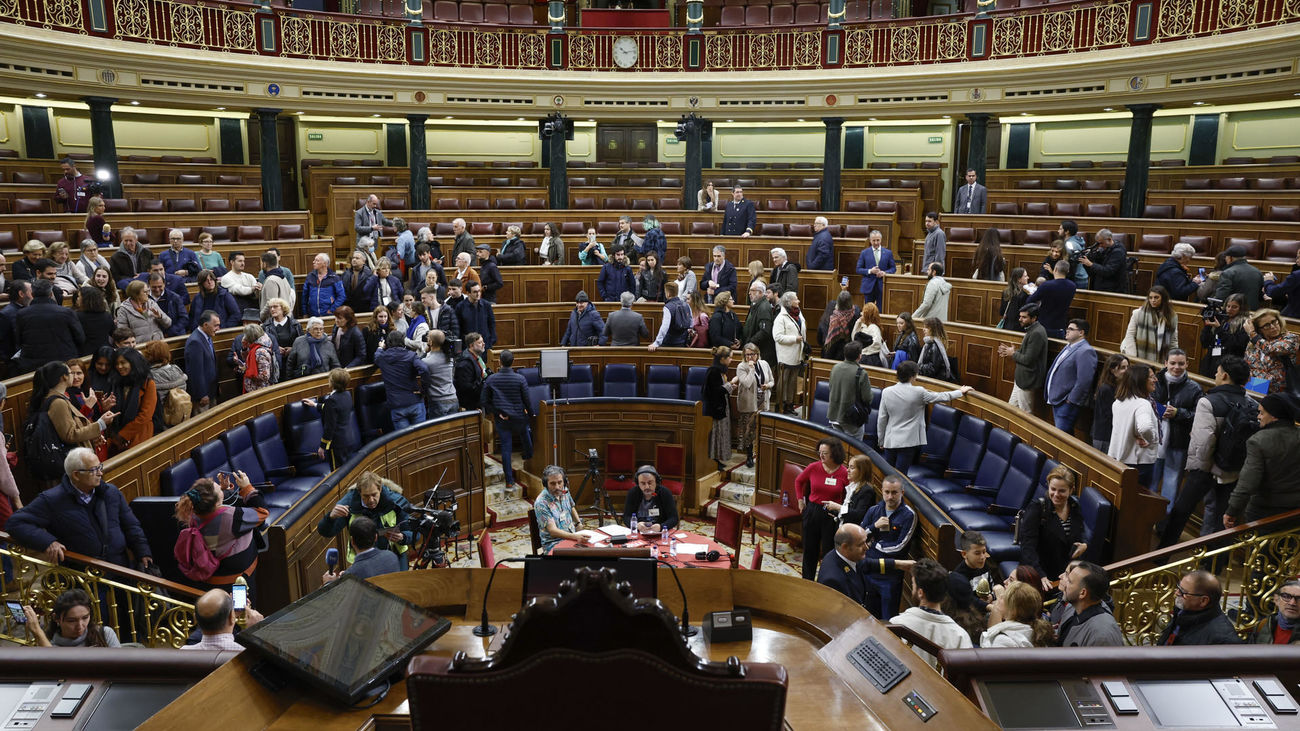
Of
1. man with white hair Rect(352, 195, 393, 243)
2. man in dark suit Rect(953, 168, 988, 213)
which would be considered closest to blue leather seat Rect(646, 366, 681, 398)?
man with white hair Rect(352, 195, 393, 243)

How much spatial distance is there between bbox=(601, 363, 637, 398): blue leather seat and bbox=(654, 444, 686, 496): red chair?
1050mm

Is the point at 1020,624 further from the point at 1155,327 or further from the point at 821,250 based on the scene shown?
the point at 821,250

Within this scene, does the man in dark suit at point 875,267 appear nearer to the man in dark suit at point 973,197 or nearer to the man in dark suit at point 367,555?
the man in dark suit at point 973,197

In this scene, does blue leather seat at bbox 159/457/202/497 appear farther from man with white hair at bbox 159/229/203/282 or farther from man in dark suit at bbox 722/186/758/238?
man in dark suit at bbox 722/186/758/238

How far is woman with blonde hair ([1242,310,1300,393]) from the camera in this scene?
19.0 ft

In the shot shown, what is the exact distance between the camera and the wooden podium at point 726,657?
254 centimetres

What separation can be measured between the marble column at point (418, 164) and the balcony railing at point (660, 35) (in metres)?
0.93

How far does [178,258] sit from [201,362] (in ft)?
6.78

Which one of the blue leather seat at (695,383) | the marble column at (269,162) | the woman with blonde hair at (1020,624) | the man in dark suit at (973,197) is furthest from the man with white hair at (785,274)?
the marble column at (269,162)

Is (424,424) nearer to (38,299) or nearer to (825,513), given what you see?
(38,299)

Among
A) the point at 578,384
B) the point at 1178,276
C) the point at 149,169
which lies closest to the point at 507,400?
the point at 578,384

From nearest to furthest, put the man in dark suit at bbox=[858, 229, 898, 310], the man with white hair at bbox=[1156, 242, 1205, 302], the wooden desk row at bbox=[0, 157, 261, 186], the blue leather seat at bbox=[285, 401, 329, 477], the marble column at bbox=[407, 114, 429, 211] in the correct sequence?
the blue leather seat at bbox=[285, 401, 329, 477], the man with white hair at bbox=[1156, 242, 1205, 302], the man in dark suit at bbox=[858, 229, 898, 310], the wooden desk row at bbox=[0, 157, 261, 186], the marble column at bbox=[407, 114, 429, 211]

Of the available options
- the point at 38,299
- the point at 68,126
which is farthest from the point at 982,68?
the point at 68,126

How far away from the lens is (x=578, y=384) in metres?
9.29
